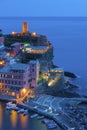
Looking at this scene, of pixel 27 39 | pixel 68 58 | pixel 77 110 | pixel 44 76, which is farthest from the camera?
pixel 68 58

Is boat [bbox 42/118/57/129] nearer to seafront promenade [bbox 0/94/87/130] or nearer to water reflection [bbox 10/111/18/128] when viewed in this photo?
seafront promenade [bbox 0/94/87/130]

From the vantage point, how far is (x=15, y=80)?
2891cm

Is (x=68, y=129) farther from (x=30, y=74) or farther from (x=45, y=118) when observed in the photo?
(x=30, y=74)

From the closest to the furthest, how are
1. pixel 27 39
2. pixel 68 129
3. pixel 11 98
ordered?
pixel 68 129
pixel 11 98
pixel 27 39

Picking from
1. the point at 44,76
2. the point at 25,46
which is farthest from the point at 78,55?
the point at 44,76

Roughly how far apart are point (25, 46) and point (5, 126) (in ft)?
46.7

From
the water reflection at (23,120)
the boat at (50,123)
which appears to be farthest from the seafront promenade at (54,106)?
the water reflection at (23,120)

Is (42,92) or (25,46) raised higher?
(25,46)

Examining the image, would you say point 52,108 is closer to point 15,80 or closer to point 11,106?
point 11,106

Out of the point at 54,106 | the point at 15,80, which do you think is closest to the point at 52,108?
the point at 54,106

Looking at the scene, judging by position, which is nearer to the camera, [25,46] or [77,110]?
[77,110]

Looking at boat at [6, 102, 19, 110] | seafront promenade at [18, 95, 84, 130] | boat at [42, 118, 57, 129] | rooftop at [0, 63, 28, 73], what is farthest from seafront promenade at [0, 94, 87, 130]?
rooftop at [0, 63, 28, 73]

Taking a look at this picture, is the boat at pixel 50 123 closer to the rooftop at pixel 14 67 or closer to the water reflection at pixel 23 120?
the water reflection at pixel 23 120

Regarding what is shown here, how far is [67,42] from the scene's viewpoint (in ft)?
231
